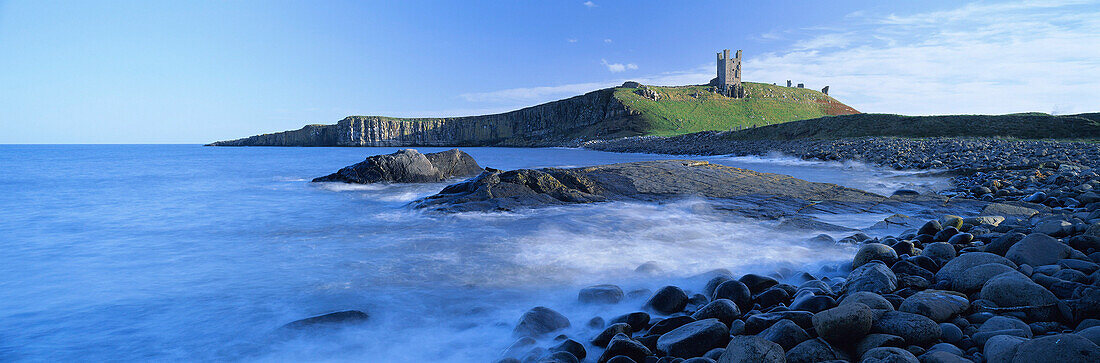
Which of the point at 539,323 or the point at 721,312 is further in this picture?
the point at 539,323

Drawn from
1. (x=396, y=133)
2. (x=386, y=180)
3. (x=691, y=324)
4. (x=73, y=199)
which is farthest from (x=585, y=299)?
(x=396, y=133)

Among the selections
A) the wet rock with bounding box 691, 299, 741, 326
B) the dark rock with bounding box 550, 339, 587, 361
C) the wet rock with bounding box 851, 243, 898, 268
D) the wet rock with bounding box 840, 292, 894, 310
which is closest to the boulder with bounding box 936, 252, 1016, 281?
the wet rock with bounding box 851, 243, 898, 268

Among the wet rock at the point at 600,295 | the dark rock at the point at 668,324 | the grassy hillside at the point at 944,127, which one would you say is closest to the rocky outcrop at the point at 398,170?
the wet rock at the point at 600,295

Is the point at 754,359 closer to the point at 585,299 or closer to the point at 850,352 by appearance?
the point at 850,352

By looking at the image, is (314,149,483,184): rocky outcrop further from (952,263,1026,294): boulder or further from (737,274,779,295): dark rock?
(952,263,1026,294): boulder

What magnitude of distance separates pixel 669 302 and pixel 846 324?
4.79 feet

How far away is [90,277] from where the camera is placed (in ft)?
17.9

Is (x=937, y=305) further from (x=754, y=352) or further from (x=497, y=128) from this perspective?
(x=497, y=128)

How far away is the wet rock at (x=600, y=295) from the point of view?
13.3ft

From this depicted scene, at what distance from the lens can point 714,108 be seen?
352 feet

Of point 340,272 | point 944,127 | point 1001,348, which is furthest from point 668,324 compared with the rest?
point 944,127

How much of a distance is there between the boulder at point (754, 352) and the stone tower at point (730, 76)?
392 ft

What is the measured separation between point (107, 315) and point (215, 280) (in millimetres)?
1028

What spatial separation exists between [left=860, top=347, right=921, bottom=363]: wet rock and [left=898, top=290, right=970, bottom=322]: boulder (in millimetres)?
712
